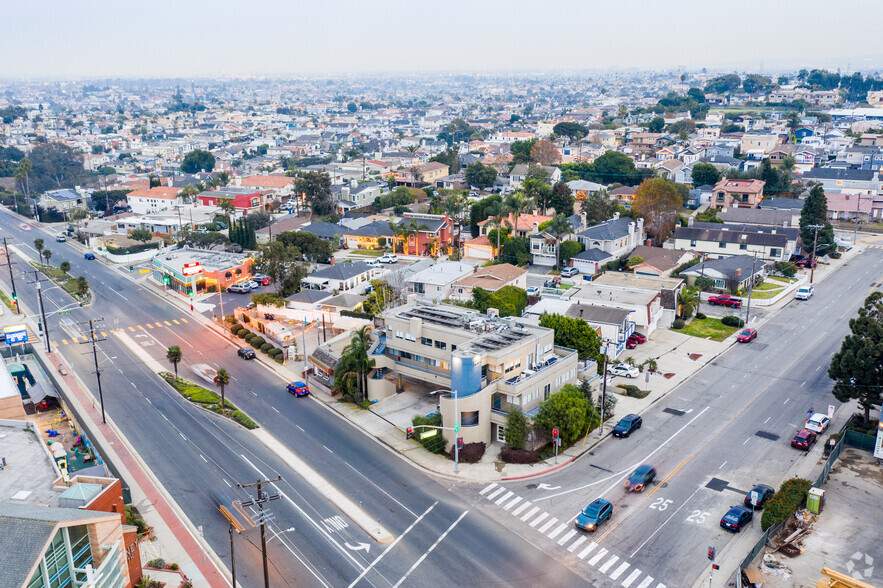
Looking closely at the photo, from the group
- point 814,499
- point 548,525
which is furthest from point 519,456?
point 814,499

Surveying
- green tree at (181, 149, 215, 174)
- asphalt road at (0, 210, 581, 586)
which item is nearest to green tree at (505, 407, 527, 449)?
asphalt road at (0, 210, 581, 586)

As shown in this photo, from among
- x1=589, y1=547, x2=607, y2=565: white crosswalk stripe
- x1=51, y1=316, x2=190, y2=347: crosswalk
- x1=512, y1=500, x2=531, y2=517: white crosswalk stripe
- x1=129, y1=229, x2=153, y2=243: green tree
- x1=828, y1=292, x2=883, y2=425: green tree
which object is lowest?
x1=51, y1=316, x2=190, y2=347: crosswalk

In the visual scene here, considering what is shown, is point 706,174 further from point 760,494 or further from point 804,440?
point 760,494

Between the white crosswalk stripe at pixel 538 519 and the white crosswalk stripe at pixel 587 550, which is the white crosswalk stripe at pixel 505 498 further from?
the white crosswalk stripe at pixel 587 550

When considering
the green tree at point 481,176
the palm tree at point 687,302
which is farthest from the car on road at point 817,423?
the green tree at point 481,176

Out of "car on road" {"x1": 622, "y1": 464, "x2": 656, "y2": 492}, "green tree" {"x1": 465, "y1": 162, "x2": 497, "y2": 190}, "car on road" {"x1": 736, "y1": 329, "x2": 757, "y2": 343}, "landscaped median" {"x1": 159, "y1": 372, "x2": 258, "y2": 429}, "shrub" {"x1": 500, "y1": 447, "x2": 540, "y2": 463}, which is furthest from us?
"green tree" {"x1": 465, "y1": 162, "x2": 497, "y2": 190}

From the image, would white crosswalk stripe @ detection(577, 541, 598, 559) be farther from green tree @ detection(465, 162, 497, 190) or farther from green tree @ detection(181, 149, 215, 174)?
green tree @ detection(181, 149, 215, 174)
